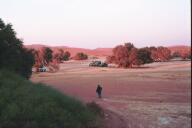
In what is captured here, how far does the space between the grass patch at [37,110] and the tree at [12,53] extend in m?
10.5

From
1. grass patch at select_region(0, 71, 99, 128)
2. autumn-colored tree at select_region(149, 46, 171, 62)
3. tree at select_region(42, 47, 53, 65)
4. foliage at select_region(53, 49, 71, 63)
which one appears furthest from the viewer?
autumn-colored tree at select_region(149, 46, 171, 62)

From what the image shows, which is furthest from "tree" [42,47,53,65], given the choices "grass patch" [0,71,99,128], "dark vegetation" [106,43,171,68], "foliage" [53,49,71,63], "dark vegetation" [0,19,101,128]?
"grass patch" [0,71,99,128]

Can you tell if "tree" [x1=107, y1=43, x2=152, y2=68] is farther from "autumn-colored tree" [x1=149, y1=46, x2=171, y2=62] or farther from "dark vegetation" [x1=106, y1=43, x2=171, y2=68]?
"autumn-colored tree" [x1=149, y1=46, x2=171, y2=62]

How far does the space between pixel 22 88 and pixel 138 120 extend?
6943 millimetres

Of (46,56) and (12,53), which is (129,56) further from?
(12,53)

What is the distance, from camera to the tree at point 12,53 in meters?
28.5

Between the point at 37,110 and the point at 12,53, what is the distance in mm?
16631

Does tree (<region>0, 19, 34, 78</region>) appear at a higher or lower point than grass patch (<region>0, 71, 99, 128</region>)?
higher

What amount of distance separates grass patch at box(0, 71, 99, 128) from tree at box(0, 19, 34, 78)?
10469 millimetres

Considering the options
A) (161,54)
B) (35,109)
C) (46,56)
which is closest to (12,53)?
(35,109)

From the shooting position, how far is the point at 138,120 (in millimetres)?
21297

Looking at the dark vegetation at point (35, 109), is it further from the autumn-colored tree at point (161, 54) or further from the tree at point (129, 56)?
the autumn-colored tree at point (161, 54)

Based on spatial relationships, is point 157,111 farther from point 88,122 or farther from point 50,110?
point 50,110

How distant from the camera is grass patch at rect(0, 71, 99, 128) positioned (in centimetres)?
1396
